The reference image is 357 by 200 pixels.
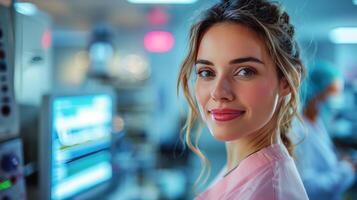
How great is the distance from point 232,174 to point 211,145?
692 centimetres

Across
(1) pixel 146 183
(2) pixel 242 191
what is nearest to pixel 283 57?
(2) pixel 242 191

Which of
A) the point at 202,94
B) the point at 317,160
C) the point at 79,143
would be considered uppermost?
the point at 202,94

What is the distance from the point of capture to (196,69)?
36.9 inches

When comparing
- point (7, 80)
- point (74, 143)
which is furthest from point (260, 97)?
point (74, 143)

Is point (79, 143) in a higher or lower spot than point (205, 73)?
lower

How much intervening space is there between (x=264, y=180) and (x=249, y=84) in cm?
21

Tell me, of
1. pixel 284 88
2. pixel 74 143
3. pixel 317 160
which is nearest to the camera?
pixel 284 88

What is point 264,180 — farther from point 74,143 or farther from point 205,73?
point 74,143

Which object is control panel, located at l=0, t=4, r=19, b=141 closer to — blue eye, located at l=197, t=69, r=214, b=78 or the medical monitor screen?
the medical monitor screen

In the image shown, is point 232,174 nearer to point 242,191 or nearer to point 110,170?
point 242,191

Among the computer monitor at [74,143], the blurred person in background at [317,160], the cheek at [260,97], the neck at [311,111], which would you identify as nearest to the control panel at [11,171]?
the computer monitor at [74,143]

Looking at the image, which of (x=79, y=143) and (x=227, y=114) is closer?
(x=227, y=114)

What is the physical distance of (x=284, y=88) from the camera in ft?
3.05

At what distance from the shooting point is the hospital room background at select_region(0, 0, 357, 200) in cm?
113
